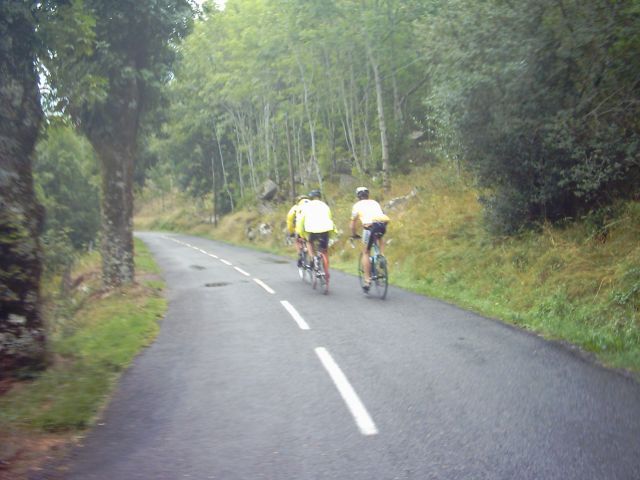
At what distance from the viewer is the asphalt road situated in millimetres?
4023

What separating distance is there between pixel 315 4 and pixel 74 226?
22.4 m

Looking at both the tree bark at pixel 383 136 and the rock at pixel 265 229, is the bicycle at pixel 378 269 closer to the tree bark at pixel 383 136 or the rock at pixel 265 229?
the tree bark at pixel 383 136

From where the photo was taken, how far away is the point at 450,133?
14.5m

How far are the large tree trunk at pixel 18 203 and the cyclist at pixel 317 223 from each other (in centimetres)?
647

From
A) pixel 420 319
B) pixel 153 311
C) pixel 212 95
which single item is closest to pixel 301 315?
pixel 420 319

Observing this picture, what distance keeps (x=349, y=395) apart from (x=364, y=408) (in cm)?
39

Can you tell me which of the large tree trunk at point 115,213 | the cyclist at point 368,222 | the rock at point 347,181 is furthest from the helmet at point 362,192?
the rock at point 347,181

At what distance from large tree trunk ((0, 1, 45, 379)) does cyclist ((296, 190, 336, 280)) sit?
6.47m

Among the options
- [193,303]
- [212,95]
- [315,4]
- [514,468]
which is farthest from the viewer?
[212,95]

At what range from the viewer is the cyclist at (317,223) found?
12.8 m

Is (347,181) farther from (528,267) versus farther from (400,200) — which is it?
(528,267)

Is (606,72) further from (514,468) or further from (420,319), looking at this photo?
(514,468)

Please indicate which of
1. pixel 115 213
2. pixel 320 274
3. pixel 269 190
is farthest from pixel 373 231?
pixel 269 190

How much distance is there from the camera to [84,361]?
6.99 meters
